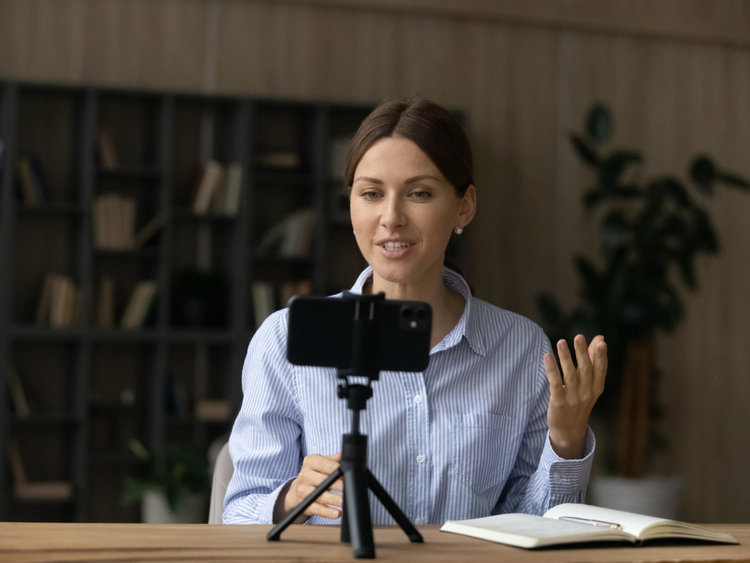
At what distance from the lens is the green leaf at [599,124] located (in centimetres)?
471

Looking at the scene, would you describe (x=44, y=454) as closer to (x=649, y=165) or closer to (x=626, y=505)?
(x=626, y=505)

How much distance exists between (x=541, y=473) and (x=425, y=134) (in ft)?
2.07

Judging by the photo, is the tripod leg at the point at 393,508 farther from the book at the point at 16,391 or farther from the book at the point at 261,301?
the book at the point at 16,391

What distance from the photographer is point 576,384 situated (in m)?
1.19

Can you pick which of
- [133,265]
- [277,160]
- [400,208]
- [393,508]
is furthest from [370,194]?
[133,265]

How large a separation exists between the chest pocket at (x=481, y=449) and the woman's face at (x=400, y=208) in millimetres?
293

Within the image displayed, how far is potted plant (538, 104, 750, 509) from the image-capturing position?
430cm

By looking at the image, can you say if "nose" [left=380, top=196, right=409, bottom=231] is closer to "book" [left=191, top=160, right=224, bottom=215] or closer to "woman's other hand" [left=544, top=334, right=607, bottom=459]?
"woman's other hand" [left=544, top=334, right=607, bottom=459]

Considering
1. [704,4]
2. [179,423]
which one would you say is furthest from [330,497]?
[704,4]

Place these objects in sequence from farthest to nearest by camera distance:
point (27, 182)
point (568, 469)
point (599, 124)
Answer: point (599, 124) < point (27, 182) < point (568, 469)

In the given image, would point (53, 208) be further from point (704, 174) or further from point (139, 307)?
point (704, 174)

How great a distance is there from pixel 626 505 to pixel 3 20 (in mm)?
4204

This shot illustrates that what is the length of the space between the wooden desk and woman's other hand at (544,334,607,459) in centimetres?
23

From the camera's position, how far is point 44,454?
429 cm
